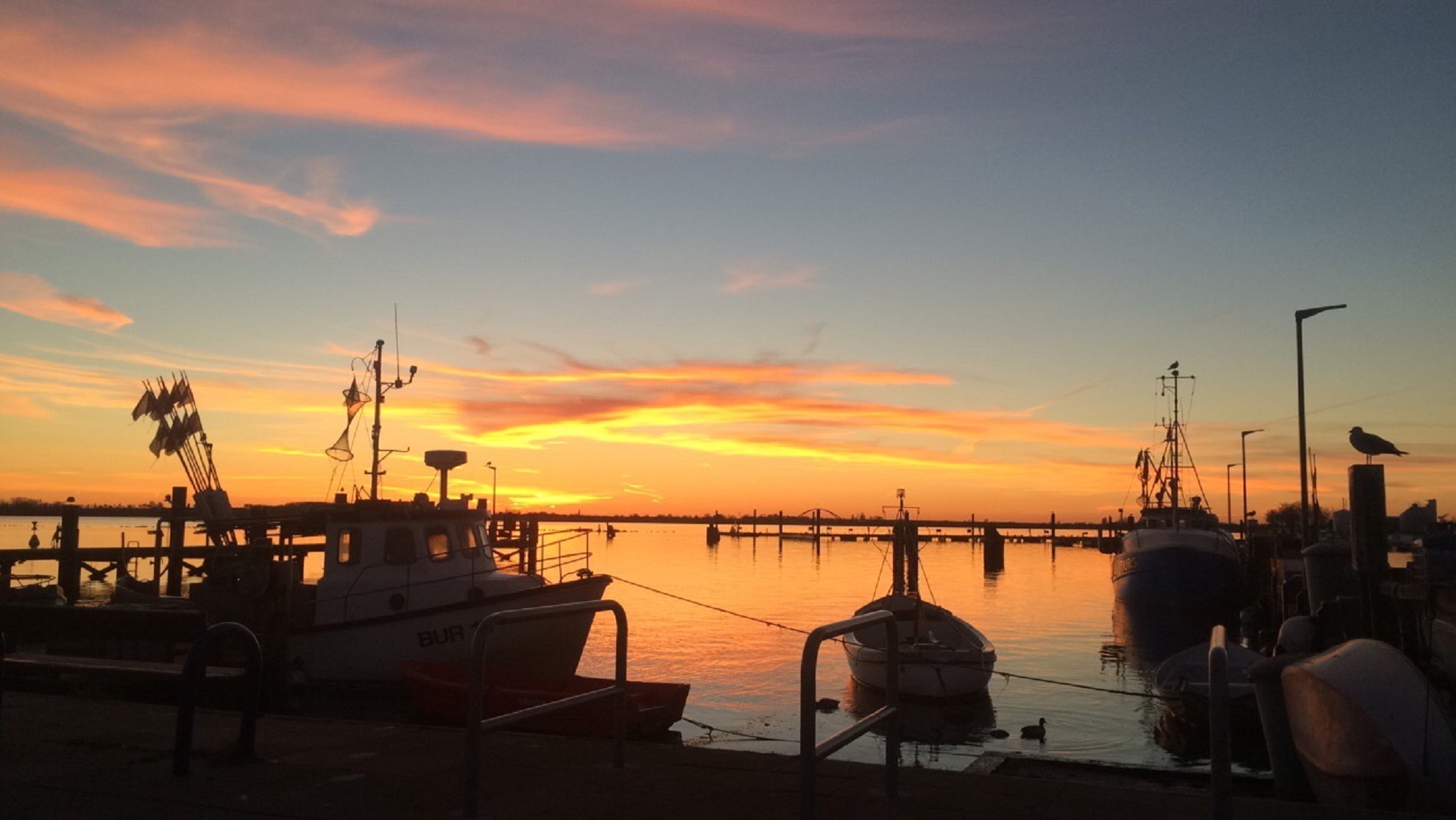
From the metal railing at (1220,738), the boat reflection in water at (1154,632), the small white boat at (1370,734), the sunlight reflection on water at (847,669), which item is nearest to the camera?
the metal railing at (1220,738)

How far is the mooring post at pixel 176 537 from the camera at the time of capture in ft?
82.2

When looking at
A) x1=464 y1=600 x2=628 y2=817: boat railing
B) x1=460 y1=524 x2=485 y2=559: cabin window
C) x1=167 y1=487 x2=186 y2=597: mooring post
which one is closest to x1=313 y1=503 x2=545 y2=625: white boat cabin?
x1=460 y1=524 x2=485 y2=559: cabin window

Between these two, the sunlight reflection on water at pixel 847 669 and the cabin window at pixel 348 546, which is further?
the sunlight reflection on water at pixel 847 669

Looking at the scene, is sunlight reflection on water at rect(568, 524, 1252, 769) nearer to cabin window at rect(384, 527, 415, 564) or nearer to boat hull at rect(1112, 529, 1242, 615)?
boat hull at rect(1112, 529, 1242, 615)

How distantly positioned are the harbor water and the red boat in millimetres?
4746

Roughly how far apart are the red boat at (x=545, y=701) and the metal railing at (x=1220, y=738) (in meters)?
9.39

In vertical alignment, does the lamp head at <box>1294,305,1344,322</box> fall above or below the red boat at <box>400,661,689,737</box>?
above

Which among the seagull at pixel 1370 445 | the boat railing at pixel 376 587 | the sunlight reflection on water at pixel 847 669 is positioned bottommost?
the sunlight reflection on water at pixel 847 669

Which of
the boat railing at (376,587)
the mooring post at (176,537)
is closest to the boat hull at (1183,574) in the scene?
the boat railing at (376,587)

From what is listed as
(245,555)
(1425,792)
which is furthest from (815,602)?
(1425,792)

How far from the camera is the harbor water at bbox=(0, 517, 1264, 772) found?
21297mm

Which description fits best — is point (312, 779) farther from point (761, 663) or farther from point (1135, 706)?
point (761, 663)

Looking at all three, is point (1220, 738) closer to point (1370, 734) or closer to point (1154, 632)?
point (1370, 734)

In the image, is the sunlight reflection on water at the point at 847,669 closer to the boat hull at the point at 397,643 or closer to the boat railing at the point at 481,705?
the boat hull at the point at 397,643
